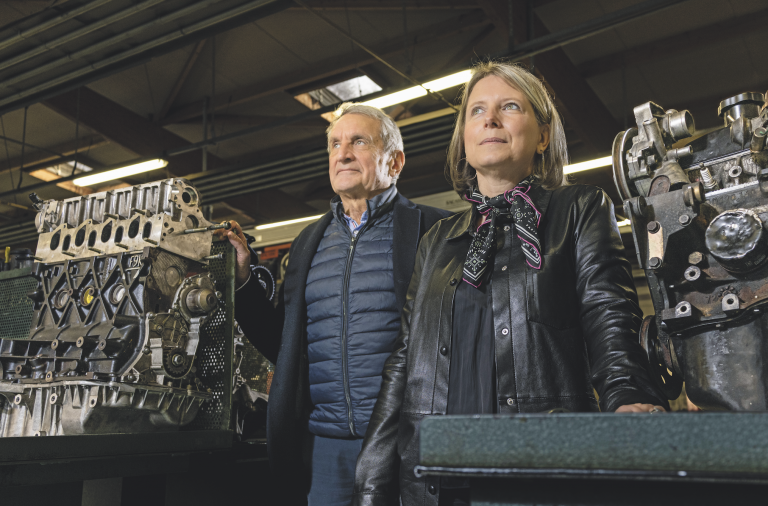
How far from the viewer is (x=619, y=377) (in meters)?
1.07

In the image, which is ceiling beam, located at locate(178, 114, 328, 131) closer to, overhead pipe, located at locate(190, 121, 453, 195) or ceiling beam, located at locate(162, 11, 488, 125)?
ceiling beam, located at locate(162, 11, 488, 125)

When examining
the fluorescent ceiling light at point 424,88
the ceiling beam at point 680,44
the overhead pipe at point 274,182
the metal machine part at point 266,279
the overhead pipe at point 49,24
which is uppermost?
the ceiling beam at point 680,44

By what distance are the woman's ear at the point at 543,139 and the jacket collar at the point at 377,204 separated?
0.64 m

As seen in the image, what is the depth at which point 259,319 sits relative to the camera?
2.33 meters

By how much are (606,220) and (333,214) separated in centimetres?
109

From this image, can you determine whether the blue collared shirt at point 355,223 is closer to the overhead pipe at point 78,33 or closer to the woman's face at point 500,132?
the woman's face at point 500,132

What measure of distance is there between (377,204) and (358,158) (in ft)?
0.57

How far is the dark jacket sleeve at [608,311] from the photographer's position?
1.06 metres

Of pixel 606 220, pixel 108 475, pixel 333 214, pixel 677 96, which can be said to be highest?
pixel 677 96

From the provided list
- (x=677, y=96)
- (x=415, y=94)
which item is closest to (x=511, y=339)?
(x=415, y=94)

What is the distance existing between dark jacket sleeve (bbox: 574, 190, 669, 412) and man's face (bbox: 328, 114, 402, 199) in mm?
916

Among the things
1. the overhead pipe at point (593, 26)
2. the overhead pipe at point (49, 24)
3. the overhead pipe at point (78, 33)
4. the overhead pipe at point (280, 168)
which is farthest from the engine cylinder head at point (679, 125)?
the overhead pipe at point (280, 168)

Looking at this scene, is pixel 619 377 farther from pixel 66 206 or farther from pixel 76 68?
pixel 76 68

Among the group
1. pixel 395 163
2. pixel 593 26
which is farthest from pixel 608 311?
pixel 593 26
